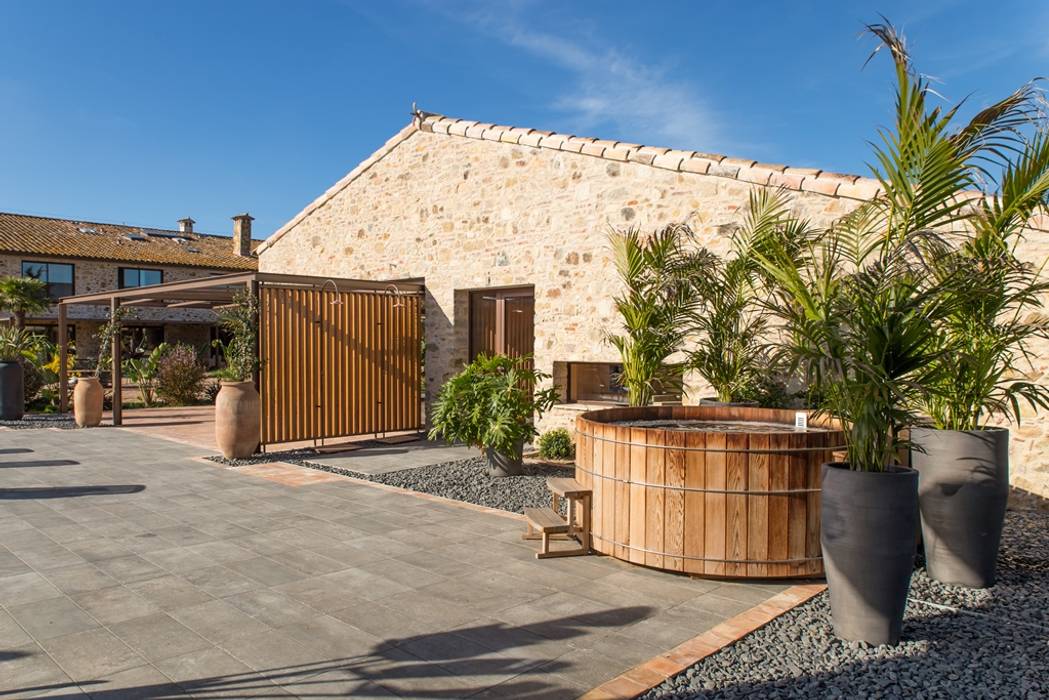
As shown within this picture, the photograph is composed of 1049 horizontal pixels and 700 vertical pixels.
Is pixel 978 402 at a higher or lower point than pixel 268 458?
higher

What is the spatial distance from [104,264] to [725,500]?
31371mm

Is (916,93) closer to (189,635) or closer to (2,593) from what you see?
(189,635)

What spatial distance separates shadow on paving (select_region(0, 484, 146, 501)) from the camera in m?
7.43

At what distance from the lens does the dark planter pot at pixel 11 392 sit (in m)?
14.3

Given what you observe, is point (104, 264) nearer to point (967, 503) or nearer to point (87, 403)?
point (87, 403)

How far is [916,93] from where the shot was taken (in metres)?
4.17

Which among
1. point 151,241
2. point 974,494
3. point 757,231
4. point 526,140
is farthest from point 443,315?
point 151,241

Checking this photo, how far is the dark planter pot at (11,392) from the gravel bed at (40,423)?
9.4 inches

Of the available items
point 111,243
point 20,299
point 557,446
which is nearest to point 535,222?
point 557,446

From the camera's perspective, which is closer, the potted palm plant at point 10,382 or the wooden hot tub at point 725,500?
the wooden hot tub at point 725,500

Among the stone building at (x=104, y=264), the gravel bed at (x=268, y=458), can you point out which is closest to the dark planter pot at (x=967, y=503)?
the gravel bed at (x=268, y=458)

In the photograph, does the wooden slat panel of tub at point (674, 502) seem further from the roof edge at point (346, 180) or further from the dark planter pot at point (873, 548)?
the roof edge at point (346, 180)

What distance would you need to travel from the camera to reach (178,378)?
17875 millimetres

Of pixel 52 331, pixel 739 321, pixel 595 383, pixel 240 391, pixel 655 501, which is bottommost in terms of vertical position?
pixel 655 501
